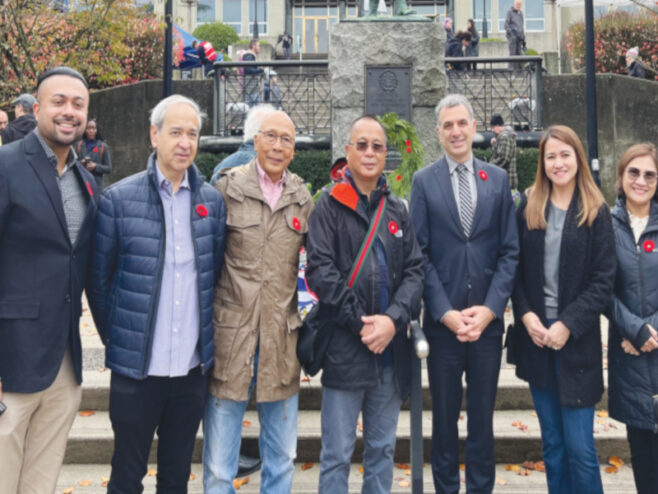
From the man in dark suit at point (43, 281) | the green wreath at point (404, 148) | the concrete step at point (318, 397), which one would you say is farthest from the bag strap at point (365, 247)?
the green wreath at point (404, 148)

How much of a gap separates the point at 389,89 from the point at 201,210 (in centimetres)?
580

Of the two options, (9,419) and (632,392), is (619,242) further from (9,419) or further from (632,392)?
(9,419)

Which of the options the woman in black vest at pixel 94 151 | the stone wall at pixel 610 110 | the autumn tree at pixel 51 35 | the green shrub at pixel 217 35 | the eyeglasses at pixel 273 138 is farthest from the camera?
the green shrub at pixel 217 35

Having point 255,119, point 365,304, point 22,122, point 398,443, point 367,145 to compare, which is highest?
point 22,122

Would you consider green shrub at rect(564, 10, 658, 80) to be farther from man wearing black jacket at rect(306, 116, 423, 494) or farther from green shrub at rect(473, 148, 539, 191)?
man wearing black jacket at rect(306, 116, 423, 494)

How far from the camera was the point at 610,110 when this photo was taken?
1452 cm

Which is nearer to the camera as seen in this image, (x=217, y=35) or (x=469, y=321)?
(x=469, y=321)

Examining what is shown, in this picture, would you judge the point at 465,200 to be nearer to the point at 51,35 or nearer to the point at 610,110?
the point at 51,35

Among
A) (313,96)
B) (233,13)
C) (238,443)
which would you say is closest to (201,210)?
(238,443)

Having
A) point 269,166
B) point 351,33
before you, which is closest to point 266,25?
point 351,33

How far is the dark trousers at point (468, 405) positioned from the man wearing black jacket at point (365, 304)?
23 centimetres

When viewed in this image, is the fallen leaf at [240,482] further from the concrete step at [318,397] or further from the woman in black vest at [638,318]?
the woman in black vest at [638,318]

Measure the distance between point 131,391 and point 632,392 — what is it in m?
2.58

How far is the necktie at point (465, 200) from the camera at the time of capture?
139 inches
